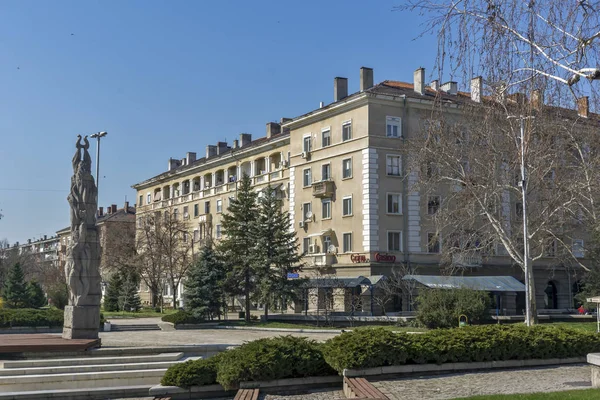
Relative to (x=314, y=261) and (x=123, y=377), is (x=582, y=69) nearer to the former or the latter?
(x=123, y=377)

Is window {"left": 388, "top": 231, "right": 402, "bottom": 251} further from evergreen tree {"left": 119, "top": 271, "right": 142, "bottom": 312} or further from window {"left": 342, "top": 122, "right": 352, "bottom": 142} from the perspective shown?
evergreen tree {"left": 119, "top": 271, "right": 142, "bottom": 312}

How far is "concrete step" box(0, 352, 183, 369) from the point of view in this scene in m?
16.7

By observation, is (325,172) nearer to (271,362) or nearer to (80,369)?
(80,369)

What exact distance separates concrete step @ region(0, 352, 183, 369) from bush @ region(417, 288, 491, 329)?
1645 centimetres

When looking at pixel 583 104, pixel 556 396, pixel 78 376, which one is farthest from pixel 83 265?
pixel 583 104

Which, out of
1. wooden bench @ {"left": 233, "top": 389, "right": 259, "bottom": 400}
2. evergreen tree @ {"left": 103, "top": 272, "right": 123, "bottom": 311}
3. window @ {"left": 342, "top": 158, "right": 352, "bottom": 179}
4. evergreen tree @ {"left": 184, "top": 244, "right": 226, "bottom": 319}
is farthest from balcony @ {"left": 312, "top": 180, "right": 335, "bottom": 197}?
wooden bench @ {"left": 233, "top": 389, "right": 259, "bottom": 400}

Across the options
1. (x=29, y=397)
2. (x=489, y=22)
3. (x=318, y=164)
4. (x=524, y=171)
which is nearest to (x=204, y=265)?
(x=318, y=164)

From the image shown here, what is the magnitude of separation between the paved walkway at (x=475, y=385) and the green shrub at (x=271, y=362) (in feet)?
1.98

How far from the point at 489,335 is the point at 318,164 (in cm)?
3656

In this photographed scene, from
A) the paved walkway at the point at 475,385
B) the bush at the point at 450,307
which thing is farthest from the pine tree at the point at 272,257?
the paved walkway at the point at 475,385

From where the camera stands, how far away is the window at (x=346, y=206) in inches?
1896

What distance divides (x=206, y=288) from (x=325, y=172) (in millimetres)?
13345

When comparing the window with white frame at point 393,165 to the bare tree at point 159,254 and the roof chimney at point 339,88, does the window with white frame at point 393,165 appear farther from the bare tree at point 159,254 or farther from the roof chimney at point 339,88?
the bare tree at point 159,254

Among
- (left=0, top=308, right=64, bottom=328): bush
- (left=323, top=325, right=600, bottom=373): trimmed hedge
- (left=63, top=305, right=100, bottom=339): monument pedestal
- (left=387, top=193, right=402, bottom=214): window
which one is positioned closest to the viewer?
(left=323, top=325, right=600, bottom=373): trimmed hedge
